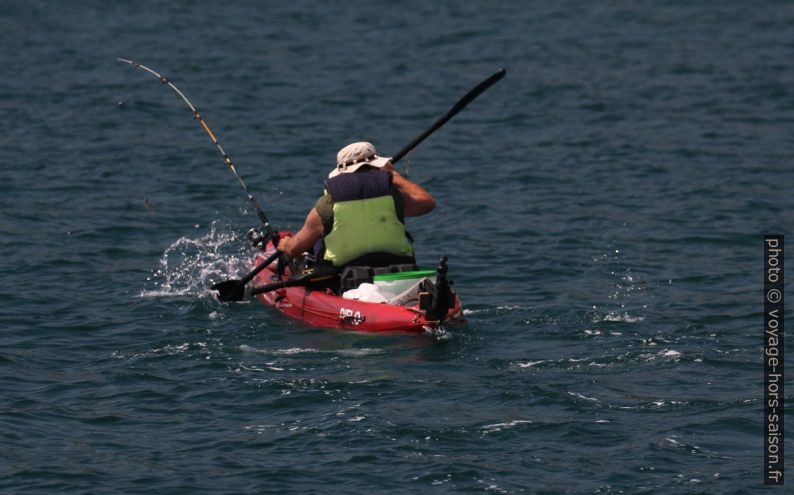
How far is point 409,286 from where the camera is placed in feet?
46.1

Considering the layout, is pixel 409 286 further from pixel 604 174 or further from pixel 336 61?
pixel 336 61

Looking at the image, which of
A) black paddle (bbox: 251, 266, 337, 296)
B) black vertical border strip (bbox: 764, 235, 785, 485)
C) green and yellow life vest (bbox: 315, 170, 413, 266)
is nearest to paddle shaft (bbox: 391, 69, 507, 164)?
green and yellow life vest (bbox: 315, 170, 413, 266)

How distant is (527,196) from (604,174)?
5.92 feet

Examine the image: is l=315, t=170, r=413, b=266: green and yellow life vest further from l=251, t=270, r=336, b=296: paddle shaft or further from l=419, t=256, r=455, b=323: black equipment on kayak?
l=419, t=256, r=455, b=323: black equipment on kayak

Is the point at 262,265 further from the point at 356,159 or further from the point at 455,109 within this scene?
the point at 455,109

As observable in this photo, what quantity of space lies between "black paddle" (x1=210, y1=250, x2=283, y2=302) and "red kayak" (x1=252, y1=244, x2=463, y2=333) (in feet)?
1.12

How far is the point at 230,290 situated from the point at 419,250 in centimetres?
371

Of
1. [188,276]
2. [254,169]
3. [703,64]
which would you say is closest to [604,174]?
[254,169]

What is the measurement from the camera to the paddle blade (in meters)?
15.4

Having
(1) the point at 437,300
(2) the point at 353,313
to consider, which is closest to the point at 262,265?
(2) the point at 353,313

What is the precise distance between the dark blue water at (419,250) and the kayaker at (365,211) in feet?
2.89

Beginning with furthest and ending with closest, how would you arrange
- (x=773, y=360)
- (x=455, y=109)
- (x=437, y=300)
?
1. (x=455, y=109)
2. (x=437, y=300)
3. (x=773, y=360)

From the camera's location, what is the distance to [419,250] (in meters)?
18.5

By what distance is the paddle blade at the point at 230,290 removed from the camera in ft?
50.4
